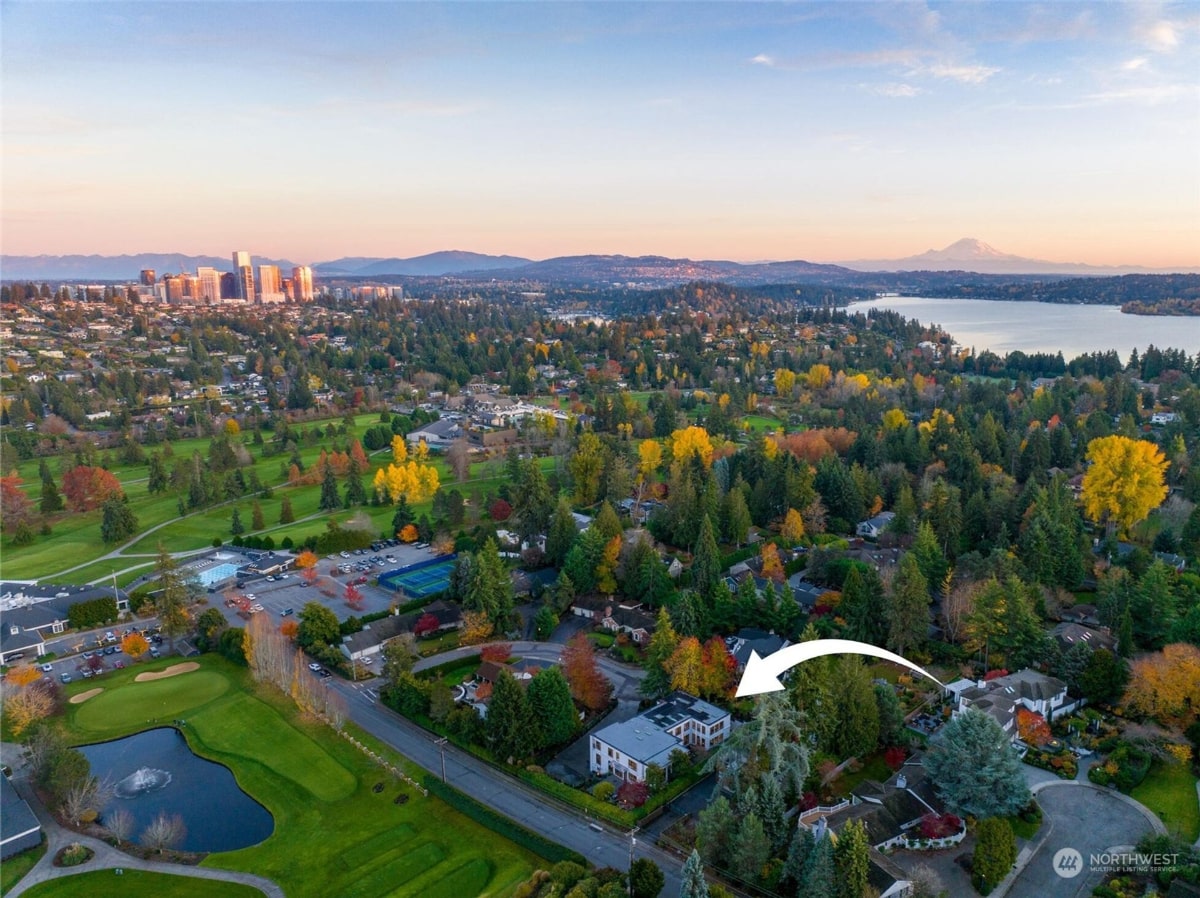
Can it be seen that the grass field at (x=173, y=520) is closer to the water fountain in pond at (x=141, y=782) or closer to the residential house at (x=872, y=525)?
the water fountain in pond at (x=141, y=782)

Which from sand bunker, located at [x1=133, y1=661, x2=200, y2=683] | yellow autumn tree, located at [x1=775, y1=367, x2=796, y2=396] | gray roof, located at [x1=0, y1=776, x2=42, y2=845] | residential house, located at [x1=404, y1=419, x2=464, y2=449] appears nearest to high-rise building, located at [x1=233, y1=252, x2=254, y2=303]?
residential house, located at [x1=404, y1=419, x2=464, y2=449]

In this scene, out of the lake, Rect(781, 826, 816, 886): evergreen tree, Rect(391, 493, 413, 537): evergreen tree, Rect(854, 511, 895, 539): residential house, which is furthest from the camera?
the lake

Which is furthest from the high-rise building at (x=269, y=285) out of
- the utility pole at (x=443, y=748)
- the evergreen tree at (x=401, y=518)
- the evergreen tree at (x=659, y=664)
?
the evergreen tree at (x=659, y=664)

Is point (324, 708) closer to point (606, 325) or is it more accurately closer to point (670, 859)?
point (670, 859)

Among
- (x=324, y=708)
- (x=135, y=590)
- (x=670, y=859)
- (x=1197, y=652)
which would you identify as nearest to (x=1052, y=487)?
(x=1197, y=652)
